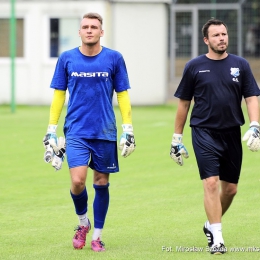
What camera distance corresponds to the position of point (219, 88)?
7812 mm

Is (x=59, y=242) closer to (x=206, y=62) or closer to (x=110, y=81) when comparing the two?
(x=110, y=81)

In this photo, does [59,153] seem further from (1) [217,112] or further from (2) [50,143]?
(1) [217,112]

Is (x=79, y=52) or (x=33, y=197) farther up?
(x=79, y=52)

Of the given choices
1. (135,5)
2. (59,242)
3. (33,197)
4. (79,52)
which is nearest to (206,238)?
(59,242)

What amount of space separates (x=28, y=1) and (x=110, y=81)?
20646 millimetres

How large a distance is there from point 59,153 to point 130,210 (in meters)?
2.32

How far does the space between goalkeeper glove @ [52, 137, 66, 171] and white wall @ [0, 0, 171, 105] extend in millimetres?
19898

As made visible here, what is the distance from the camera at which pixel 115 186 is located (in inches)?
476

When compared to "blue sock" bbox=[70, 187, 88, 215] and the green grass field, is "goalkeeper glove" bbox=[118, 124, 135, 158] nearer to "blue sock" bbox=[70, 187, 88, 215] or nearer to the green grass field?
"blue sock" bbox=[70, 187, 88, 215]

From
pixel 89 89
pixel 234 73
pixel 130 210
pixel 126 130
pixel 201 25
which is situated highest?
pixel 201 25

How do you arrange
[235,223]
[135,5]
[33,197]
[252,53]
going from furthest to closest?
[252,53] < [135,5] < [33,197] < [235,223]

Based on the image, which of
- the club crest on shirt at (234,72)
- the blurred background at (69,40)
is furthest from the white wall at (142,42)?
the club crest on shirt at (234,72)

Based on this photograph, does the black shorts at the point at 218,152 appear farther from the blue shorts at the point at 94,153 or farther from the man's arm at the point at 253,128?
the blue shorts at the point at 94,153

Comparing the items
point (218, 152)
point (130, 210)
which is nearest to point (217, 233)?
point (218, 152)
